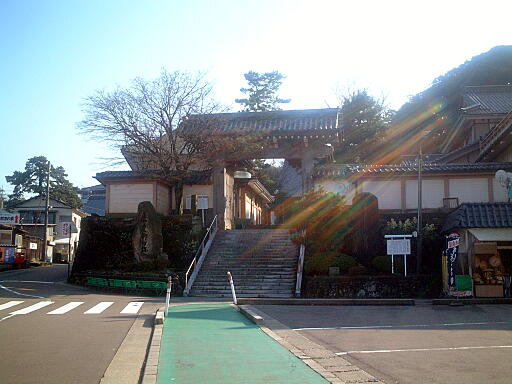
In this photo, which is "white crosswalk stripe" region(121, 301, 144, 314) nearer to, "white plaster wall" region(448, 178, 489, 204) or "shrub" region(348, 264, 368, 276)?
"shrub" region(348, 264, 368, 276)

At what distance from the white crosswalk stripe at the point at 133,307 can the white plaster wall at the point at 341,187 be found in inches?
537

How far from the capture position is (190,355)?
8.23m

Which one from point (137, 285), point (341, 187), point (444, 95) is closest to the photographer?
point (137, 285)

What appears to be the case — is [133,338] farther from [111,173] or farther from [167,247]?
[111,173]

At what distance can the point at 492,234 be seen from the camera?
1991 cm

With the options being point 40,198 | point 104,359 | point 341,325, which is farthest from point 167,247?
point 40,198

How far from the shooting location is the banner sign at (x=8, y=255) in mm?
40781

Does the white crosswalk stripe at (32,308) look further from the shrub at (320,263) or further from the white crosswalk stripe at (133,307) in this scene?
the shrub at (320,263)

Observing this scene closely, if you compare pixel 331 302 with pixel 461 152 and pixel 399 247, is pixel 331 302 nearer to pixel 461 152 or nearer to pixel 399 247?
pixel 399 247

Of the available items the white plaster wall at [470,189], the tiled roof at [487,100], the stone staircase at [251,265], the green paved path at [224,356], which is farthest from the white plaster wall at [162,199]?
the tiled roof at [487,100]

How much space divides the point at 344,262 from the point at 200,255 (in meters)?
7.86

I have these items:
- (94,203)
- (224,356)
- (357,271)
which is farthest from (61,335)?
(94,203)

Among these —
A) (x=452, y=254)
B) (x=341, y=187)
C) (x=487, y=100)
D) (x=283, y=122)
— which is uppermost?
(x=487, y=100)

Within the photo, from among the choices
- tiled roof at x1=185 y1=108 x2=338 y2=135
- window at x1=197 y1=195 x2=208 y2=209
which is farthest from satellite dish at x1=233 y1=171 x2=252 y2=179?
tiled roof at x1=185 y1=108 x2=338 y2=135
